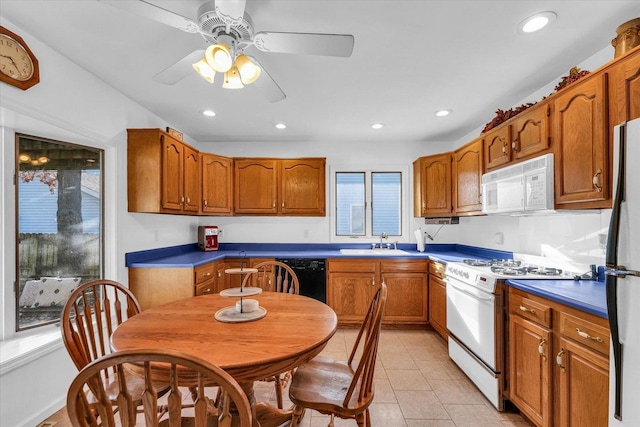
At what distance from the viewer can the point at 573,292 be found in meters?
1.60

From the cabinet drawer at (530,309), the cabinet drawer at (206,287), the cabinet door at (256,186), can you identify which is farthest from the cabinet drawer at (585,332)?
the cabinet door at (256,186)

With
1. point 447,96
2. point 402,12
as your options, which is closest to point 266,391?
point 402,12

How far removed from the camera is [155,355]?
75cm

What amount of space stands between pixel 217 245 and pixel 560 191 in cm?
370

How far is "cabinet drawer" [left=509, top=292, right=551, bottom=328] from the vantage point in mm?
1647

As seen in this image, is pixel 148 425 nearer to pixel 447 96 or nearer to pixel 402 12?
pixel 402 12

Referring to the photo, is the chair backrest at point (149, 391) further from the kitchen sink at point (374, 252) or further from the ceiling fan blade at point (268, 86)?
the kitchen sink at point (374, 252)

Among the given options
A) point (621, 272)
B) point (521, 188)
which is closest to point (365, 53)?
point (521, 188)

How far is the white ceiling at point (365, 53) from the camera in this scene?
153 centimetres

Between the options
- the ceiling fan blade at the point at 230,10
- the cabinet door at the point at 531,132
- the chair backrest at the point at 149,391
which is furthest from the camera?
the cabinet door at the point at 531,132

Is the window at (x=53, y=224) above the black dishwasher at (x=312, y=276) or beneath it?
above

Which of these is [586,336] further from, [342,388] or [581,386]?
[342,388]

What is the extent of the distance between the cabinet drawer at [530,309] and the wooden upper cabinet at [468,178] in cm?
116

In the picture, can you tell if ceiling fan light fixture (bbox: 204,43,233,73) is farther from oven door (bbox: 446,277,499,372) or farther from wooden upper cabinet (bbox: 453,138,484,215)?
wooden upper cabinet (bbox: 453,138,484,215)
